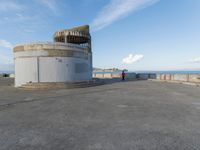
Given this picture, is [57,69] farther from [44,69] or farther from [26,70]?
[26,70]

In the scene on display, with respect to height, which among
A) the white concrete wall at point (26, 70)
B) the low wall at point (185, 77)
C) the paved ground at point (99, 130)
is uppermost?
the white concrete wall at point (26, 70)

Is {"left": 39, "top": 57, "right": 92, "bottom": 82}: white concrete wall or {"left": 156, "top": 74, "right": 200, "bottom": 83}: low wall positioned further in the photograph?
{"left": 156, "top": 74, "right": 200, "bottom": 83}: low wall

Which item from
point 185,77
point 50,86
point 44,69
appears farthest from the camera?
point 185,77

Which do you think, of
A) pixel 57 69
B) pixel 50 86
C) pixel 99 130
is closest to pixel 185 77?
pixel 57 69

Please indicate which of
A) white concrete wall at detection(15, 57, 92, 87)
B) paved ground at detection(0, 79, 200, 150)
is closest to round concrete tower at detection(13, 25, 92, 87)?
white concrete wall at detection(15, 57, 92, 87)

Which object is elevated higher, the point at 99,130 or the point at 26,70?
the point at 26,70

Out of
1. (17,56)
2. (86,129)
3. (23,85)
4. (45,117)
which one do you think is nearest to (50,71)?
(23,85)

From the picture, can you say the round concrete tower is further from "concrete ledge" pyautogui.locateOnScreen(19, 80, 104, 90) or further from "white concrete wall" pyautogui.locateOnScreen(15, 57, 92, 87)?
"concrete ledge" pyautogui.locateOnScreen(19, 80, 104, 90)

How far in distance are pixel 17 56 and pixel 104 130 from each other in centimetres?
1756

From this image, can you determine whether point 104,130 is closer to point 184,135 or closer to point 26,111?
point 184,135

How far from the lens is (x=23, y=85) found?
16.5 meters

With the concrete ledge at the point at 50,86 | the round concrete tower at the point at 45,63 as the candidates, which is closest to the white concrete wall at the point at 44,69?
the round concrete tower at the point at 45,63

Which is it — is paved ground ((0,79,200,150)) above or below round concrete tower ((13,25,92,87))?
below

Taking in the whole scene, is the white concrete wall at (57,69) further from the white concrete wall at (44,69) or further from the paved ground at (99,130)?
the paved ground at (99,130)
